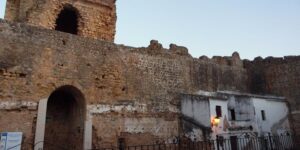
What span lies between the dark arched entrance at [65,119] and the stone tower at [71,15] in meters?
4.24

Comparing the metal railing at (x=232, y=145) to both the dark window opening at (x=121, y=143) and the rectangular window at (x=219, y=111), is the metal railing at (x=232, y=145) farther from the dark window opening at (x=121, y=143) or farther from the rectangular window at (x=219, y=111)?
the rectangular window at (x=219, y=111)

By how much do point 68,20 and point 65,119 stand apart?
6.70 meters

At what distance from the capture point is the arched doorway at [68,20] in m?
15.2

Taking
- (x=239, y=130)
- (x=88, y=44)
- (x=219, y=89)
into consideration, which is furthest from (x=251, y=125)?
(x=88, y=44)

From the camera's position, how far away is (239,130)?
14758 mm

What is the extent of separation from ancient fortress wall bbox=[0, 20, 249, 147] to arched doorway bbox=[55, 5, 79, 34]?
4383 millimetres

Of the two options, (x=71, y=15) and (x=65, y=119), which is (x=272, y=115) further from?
(x=71, y=15)

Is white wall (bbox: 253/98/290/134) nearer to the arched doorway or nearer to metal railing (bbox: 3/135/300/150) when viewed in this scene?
metal railing (bbox: 3/135/300/150)

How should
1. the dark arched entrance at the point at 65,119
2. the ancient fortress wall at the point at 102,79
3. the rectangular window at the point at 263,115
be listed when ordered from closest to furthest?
the ancient fortress wall at the point at 102,79 < the dark arched entrance at the point at 65,119 < the rectangular window at the point at 263,115

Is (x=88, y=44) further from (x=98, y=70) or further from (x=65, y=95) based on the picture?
(x=65, y=95)

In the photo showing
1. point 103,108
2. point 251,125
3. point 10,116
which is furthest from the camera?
point 251,125

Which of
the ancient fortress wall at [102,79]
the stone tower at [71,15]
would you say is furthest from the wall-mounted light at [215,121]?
the stone tower at [71,15]

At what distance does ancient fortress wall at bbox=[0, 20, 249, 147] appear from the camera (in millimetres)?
9578

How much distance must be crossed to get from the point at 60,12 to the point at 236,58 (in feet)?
37.8
